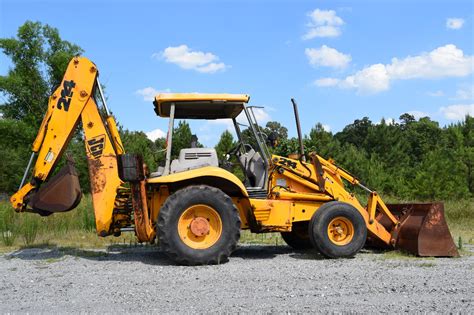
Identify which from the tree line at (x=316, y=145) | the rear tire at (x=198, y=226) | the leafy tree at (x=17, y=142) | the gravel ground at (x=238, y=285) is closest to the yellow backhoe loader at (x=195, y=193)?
the rear tire at (x=198, y=226)

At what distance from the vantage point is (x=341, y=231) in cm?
859

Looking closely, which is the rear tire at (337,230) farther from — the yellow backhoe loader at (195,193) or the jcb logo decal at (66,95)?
the jcb logo decal at (66,95)

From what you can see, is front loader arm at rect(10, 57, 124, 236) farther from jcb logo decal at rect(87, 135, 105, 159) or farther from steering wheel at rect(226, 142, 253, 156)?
steering wheel at rect(226, 142, 253, 156)

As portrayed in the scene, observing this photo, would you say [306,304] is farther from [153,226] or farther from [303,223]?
[303,223]

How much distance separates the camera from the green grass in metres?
10.9

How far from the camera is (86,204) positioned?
52.0 feet

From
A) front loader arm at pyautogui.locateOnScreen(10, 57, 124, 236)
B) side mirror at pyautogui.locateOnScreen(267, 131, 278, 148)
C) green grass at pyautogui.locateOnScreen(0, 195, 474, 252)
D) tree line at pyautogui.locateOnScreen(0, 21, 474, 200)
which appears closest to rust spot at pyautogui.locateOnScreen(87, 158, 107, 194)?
front loader arm at pyautogui.locateOnScreen(10, 57, 124, 236)

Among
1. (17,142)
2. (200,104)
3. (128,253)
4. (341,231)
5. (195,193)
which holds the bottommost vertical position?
(128,253)

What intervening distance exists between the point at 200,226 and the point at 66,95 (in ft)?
10.0

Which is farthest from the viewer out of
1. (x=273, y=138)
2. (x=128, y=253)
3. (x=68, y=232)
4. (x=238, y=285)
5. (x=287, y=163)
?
(x=68, y=232)

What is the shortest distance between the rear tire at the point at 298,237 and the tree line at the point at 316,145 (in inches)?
419

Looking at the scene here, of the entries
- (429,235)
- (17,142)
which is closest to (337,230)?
(429,235)

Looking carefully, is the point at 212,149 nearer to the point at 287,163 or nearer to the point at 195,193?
the point at 195,193

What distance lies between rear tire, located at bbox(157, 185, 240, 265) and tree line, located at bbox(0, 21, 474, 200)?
1243cm
